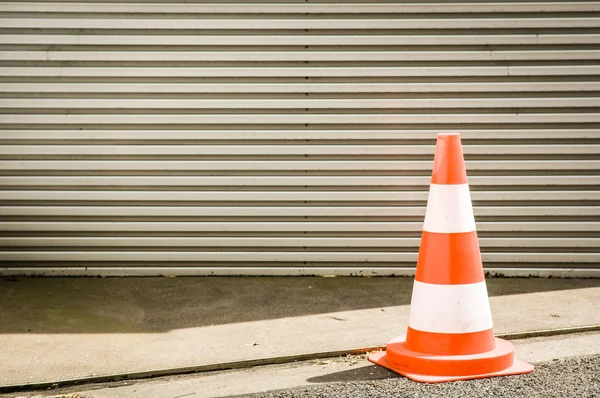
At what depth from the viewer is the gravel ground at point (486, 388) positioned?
4.16m

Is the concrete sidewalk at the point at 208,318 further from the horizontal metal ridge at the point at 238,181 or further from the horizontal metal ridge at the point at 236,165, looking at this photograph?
the horizontal metal ridge at the point at 236,165

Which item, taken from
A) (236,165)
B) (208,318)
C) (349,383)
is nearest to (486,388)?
(349,383)

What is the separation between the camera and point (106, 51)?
662 centimetres

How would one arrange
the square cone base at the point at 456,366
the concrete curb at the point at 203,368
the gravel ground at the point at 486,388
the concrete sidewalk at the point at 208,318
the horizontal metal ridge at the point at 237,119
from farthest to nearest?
the horizontal metal ridge at the point at 237,119
the concrete sidewalk at the point at 208,318
the concrete curb at the point at 203,368
the square cone base at the point at 456,366
the gravel ground at the point at 486,388

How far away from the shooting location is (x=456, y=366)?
4438mm

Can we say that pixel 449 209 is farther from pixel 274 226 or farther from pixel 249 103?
pixel 249 103

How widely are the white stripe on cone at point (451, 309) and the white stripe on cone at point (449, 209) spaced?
0.29 meters

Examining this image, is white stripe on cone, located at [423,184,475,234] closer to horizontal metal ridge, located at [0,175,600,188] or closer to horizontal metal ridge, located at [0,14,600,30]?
horizontal metal ridge, located at [0,175,600,188]

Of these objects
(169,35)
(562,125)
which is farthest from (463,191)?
(169,35)

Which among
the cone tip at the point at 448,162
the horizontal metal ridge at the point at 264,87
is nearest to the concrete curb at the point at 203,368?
the cone tip at the point at 448,162

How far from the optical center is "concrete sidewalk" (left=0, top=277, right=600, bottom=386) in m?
4.93

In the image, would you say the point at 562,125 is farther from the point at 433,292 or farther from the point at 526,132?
the point at 433,292

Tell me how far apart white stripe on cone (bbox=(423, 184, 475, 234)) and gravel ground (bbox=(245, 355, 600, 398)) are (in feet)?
2.51

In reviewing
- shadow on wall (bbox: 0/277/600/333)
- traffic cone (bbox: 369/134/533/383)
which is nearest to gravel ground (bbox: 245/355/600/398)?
traffic cone (bbox: 369/134/533/383)
